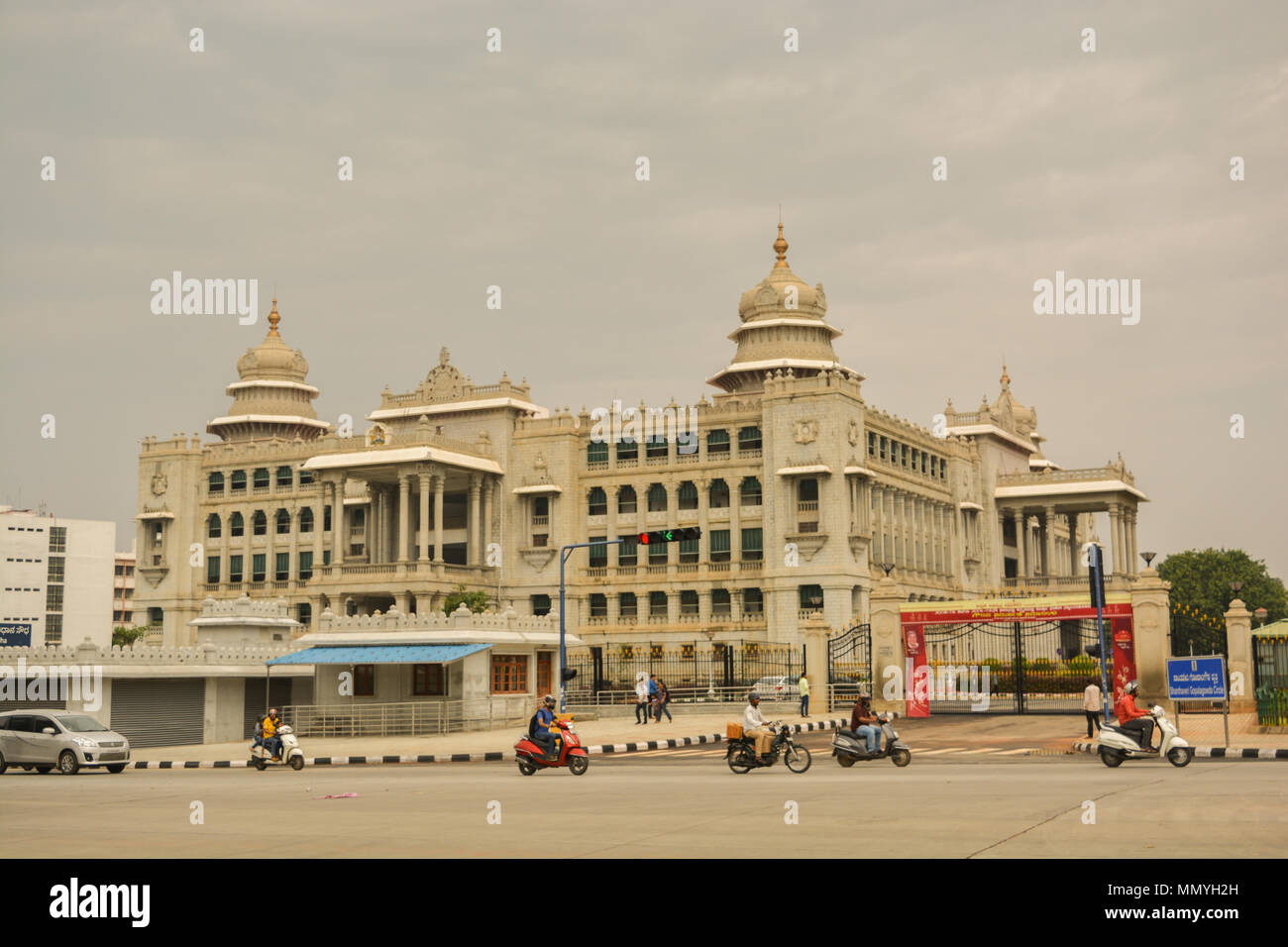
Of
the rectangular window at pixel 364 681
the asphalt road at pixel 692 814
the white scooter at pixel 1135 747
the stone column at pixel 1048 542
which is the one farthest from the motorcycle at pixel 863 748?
the stone column at pixel 1048 542

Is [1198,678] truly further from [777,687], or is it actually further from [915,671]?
[777,687]

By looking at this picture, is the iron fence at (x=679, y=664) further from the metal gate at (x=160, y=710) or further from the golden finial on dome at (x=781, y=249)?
the golden finial on dome at (x=781, y=249)

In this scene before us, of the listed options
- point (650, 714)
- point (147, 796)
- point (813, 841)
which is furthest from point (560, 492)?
point (813, 841)

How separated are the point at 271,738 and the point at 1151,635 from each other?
2411 cm

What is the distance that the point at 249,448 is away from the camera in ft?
284

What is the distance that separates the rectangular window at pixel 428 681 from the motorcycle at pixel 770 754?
2031cm

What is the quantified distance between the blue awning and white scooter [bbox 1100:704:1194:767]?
22.9 m

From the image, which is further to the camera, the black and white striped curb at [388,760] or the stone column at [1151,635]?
the stone column at [1151,635]

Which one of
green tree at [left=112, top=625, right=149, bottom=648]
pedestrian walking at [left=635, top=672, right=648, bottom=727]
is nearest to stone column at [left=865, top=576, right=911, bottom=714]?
pedestrian walking at [left=635, top=672, right=648, bottom=727]

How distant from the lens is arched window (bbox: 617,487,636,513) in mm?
75062

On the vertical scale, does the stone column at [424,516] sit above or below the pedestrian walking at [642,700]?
above

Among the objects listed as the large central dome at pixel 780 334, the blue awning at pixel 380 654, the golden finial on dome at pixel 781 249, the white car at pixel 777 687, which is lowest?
the white car at pixel 777 687

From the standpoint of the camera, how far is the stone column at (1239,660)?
4006cm
